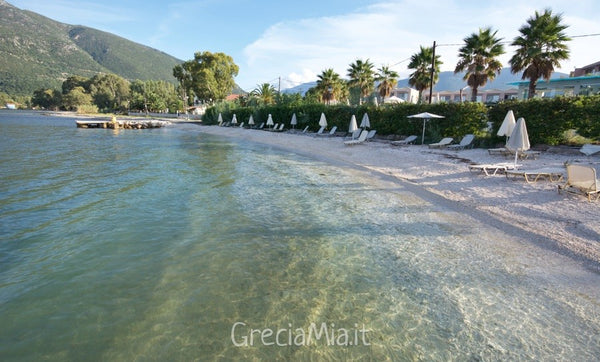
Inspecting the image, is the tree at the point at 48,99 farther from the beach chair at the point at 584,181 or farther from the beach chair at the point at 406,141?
the beach chair at the point at 584,181

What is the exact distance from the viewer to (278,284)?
14.9 feet

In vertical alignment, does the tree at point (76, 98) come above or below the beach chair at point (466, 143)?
above

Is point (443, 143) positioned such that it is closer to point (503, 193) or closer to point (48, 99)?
point (503, 193)

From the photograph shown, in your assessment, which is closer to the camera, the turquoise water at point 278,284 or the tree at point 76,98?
the turquoise water at point 278,284

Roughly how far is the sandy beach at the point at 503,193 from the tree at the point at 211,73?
5070 cm

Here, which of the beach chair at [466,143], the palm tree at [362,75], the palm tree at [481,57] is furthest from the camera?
the palm tree at [362,75]

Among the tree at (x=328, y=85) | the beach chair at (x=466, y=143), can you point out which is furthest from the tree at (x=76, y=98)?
the beach chair at (x=466, y=143)

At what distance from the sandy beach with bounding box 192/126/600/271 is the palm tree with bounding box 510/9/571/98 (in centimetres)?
1071

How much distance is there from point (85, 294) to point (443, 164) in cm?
1197

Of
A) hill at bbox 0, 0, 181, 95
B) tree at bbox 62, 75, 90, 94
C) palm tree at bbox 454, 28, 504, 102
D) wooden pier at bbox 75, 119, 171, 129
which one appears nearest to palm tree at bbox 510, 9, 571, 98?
palm tree at bbox 454, 28, 504, 102

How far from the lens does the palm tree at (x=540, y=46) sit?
1983 cm

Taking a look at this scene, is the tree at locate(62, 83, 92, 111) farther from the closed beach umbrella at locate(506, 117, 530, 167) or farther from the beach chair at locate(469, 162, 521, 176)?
the closed beach umbrella at locate(506, 117, 530, 167)

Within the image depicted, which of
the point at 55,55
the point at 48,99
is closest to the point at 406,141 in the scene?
the point at 48,99

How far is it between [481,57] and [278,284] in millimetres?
26899
